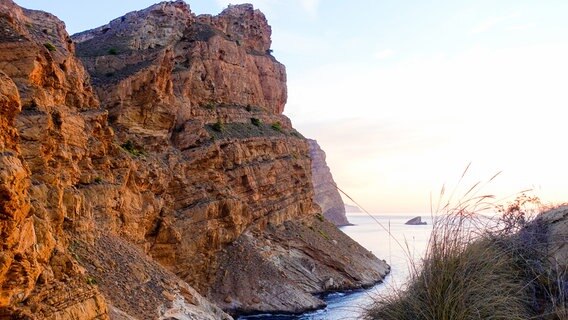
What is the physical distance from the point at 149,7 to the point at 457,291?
43.1 m

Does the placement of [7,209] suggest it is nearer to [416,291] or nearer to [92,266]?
[416,291]

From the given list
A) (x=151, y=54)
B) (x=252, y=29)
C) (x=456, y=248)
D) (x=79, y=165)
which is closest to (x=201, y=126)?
(x=151, y=54)

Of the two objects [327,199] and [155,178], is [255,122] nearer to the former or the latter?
[155,178]

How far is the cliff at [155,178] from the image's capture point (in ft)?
42.1

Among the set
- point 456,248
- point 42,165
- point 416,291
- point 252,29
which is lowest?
point 416,291

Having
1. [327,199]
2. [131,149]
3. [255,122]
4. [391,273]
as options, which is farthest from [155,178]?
[327,199]

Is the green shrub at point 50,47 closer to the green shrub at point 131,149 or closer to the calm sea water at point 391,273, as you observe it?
the green shrub at point 131,149

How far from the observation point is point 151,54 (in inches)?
1394

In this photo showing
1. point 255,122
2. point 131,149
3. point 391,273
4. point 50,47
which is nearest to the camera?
point 391,273

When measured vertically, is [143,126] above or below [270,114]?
below

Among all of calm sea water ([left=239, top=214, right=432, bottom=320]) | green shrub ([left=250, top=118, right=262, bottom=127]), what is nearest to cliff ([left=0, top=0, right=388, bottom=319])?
green shrub ([left=250, top=118, right=262, bottom=127])

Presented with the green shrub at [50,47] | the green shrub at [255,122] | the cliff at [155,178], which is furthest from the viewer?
the green shrub at [255,122]

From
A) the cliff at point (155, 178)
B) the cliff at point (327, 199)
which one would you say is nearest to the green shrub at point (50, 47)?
the cliff at point (155, 178)

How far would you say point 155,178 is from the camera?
31.4 m
